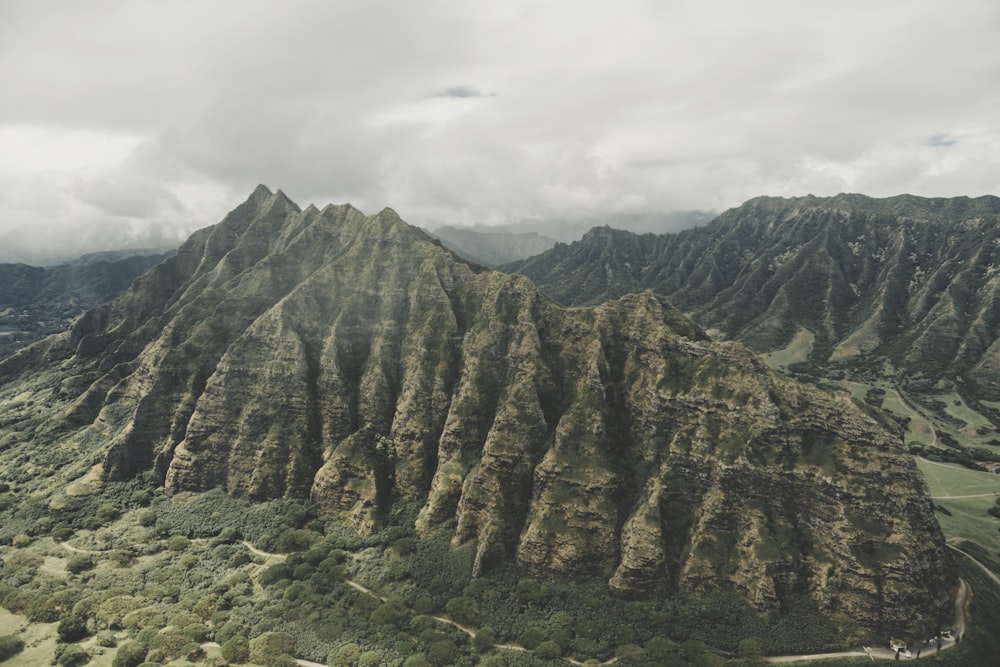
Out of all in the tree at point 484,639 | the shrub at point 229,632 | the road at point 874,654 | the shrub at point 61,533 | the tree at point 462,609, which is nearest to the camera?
the road at point 874,654

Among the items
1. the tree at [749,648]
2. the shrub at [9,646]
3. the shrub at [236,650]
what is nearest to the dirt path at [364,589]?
the shrub at [236,650]

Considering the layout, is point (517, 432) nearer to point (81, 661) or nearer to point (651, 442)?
point (651, 442)

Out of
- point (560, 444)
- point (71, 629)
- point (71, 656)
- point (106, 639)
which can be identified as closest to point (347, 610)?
point (106, 639)

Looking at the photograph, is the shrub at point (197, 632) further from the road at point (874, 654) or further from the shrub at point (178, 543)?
the road at point (874, 654)

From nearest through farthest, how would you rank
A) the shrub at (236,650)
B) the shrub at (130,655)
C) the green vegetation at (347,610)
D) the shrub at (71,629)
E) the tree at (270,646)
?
the shrub at (130,655)
the shrub at (236,650)
the tree at (270,646)
the green vegetation at (347,610)
the shrub at (71,629)

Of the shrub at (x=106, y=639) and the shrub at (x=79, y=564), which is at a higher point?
the shrub at (x=79, y=564)

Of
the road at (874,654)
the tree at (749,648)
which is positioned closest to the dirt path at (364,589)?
the tree at (749,648)

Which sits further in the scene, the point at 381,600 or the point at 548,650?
the point at 381,600

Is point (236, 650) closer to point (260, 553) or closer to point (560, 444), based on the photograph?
point (260, 553)

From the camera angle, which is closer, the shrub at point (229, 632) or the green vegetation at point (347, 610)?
the green vegetation at point (347, 610)

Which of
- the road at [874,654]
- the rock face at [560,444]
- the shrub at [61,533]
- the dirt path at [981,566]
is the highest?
the rock face at [560,444]
